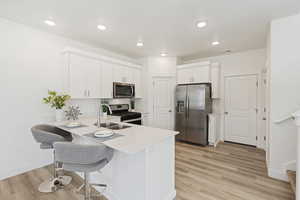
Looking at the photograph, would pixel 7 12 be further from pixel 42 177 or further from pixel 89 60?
pixel 42 177

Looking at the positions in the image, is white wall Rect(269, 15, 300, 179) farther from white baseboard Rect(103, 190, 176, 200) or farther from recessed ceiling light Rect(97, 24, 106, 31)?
recessed ceiling light Rect(97, 24, 106, 31)

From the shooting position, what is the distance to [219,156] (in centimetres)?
322

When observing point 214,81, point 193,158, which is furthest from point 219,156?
point 214,81

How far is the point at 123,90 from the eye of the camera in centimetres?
382

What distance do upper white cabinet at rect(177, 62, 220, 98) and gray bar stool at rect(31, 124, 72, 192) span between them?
3.55 meters

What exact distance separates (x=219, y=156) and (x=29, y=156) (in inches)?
156

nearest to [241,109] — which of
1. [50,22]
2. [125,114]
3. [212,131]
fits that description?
[212,131]

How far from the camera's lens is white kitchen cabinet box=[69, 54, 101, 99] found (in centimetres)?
285

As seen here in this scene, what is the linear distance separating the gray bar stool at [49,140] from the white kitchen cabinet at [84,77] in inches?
33.2

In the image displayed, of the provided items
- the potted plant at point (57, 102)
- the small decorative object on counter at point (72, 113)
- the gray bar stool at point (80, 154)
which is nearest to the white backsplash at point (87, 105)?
the small decorative object on counter at point (72, 113)

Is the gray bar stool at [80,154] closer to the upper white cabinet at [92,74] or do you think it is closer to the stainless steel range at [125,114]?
the upper white cabinet at [92,74]

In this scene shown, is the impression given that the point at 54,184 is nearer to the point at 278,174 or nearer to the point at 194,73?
the point at 278,174

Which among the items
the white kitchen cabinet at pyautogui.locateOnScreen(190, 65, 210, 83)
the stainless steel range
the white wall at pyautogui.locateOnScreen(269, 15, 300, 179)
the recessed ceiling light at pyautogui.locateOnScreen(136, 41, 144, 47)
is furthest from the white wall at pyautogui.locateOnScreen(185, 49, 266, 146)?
the stainless steel range

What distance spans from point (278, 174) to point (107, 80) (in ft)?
12.8
